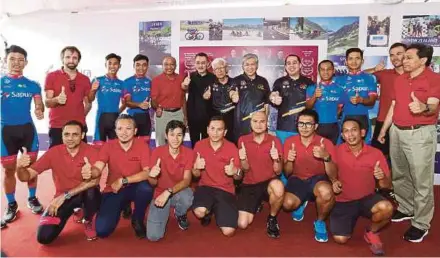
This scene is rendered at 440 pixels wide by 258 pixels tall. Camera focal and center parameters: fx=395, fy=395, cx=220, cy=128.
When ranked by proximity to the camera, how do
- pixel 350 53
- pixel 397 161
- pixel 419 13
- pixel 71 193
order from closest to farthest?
pixel 71 193 → pixel 397 161 → pixel 350 53 → pixel 419 13

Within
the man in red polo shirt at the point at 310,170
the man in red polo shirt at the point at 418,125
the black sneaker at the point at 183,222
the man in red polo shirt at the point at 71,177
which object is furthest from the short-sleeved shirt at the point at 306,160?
the man in red polo shirt at the point at 71,177

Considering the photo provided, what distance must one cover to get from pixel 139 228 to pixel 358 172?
1728 mm

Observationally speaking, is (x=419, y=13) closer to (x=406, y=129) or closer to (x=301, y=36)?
(x=301, y=36)

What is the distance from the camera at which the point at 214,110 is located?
4.05 metres

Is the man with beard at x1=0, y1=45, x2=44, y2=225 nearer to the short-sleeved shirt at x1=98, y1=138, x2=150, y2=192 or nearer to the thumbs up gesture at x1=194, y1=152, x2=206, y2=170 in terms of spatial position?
the short-sleeved shirt at x1=98, y1=138, x2=150, y2=192

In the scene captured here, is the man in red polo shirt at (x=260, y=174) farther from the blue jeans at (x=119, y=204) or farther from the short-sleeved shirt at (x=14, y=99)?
the short-sleeved shirt at (x=14, y=99)

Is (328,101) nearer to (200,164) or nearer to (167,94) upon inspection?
(200,164)

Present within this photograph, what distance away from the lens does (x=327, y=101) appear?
3797 millimetres

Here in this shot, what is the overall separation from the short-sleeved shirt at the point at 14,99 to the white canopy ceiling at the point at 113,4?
78.5 inches

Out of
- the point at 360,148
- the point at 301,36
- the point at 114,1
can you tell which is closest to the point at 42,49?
the point at 114,1

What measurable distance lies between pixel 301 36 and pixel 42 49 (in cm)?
346

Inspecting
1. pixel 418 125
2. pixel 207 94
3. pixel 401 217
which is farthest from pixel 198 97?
pixel 401 217

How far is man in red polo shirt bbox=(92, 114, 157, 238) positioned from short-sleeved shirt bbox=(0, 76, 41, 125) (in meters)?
0.90

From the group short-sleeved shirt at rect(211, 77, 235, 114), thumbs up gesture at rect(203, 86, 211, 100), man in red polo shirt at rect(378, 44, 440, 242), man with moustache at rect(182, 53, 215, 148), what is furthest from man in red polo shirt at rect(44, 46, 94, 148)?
Answer: man in red polo shirt at rect(378, 44, 440, 242)
